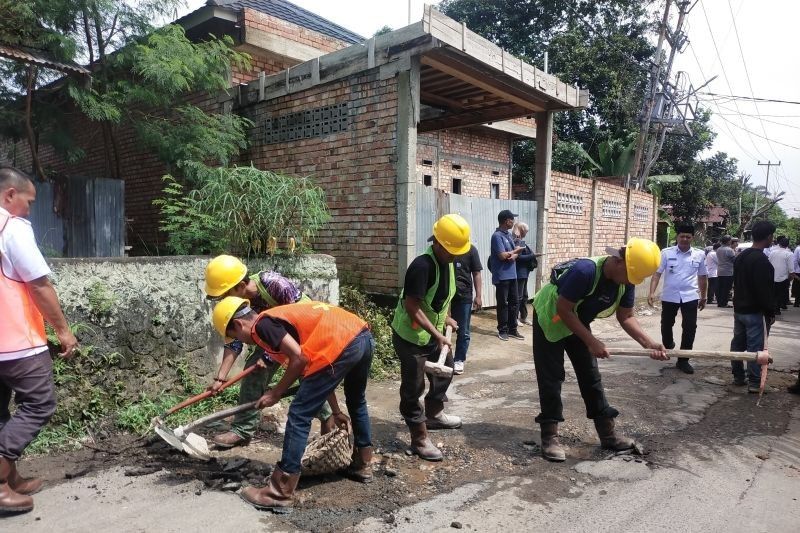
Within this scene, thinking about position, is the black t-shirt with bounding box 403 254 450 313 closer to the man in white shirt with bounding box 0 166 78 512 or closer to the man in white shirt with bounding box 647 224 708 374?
the man in white shirt with bounding box 0 166 78 512

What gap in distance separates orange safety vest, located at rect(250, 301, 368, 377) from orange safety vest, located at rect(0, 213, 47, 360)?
3.93 ft

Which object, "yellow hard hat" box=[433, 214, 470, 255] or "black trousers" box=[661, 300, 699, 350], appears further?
"black trousers" box=[661, 300, 699, 350]

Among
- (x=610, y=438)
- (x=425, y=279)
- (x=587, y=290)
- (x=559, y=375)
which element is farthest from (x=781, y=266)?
(x=425, y=279)

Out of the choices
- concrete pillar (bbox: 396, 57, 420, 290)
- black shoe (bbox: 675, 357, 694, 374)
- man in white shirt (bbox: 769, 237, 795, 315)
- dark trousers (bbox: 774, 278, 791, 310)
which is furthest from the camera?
dark trousers (bbox: 774, 278, 791, 310)

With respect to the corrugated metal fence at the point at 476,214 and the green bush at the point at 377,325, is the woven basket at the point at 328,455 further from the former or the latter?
the corrugated metal fence at the point at 476,214

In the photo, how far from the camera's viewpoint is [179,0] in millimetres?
6926

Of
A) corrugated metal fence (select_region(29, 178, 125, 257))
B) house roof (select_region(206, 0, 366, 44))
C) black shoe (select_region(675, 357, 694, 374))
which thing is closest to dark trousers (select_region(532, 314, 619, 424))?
black shoe (select_region(675, 357, 694, 374))

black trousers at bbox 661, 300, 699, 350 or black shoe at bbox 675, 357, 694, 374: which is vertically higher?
black trousers at bbox 661, 300, 699, 350

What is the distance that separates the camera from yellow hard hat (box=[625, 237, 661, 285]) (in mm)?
3270

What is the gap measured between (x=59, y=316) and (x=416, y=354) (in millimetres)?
2177

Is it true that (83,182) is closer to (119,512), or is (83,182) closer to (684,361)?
(119,512)

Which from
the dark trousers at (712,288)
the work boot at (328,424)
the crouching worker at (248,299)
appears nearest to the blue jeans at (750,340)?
the work boot at (328,424)

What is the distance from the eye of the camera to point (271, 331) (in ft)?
9.08

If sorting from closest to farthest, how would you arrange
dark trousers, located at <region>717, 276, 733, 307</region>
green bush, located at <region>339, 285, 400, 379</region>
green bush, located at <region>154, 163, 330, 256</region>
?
1. green bush, located at <region>154, 163, 330, 256</region>
2. green bush, located at <region>339, 285, 400, 379</region>
3. dark trousers, located at <region>717, 276, 733, 307</region>
